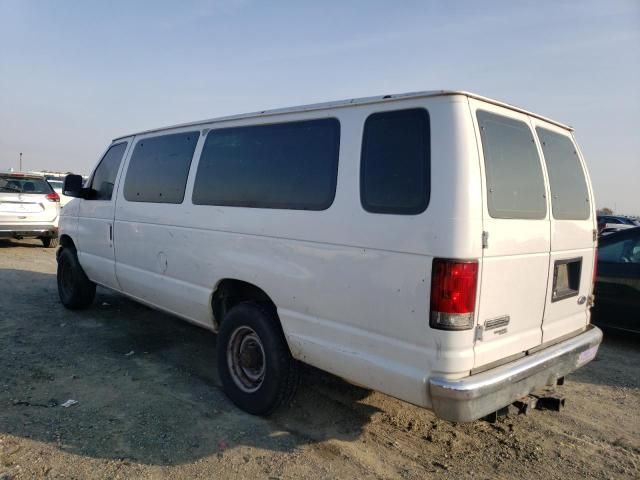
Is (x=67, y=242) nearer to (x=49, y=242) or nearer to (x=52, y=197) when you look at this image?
(x=52, y=197)

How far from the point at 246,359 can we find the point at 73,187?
11.1 ft

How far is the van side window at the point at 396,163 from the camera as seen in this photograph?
2666 millimetres

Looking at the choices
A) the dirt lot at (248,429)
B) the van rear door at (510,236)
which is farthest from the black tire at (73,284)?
the van rear door at (510,236)

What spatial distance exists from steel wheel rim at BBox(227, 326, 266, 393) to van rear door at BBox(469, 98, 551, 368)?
5.62 feet

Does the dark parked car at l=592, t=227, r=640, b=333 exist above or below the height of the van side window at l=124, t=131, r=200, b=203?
below

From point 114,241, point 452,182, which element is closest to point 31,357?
point 114,241

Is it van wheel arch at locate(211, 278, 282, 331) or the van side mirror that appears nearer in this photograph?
van wheel arch at locate(211, 278, 282, 331)

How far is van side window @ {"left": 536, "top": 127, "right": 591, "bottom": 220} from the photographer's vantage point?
3.28m

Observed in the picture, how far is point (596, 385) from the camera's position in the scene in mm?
4480

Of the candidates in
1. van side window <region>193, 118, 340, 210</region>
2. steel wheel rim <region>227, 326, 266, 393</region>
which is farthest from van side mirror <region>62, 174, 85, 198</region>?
steel wheel rim <region>227, 326, 266, 393</region>

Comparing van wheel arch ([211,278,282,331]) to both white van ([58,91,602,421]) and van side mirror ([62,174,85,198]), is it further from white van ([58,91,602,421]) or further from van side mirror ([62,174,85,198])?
van side mirror ([62,174,85,198])

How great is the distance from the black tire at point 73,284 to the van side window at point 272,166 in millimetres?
2869

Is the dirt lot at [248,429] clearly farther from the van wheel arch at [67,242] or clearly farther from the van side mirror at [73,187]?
the van side mirror at [73,187]

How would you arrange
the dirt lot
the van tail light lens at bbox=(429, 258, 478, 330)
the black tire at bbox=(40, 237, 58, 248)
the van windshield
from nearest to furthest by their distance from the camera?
the van tail light lens at bbox=(429, 258, 478, 330)
the dirt lot
the van windshield
the black tire at bbox=(40, 237, 58, 248)
